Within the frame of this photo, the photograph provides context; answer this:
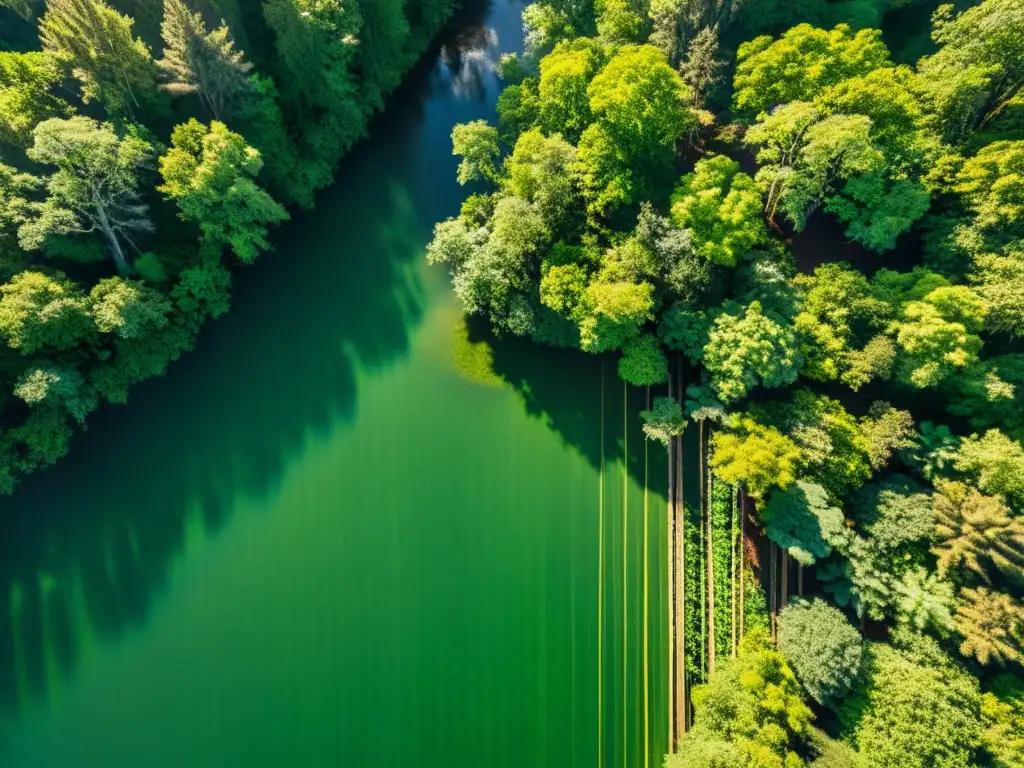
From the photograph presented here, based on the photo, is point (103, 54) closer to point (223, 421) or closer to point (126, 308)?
point (126, 308)

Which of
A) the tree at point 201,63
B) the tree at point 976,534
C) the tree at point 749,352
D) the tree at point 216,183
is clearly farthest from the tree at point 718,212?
the tree at point 201,63

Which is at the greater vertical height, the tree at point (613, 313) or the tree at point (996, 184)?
the tree at point (996, 184)

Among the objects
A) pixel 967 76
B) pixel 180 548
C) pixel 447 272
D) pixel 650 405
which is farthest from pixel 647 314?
pixel 180 548

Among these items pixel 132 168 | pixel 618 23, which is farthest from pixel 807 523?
pixel 132 168

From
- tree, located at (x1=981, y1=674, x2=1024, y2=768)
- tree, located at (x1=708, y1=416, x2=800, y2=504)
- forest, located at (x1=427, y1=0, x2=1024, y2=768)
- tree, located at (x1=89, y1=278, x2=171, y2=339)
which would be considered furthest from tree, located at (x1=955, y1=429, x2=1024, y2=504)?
tree, located at (x1=89, y1=278, x2=171, y2=339)

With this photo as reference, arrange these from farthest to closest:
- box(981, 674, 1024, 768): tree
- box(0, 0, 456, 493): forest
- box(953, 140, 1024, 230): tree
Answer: box(953, 140, 1024, 230): tree → box(0, 0, 456, 493): forest → box(981, 674, 1024, 768): tree

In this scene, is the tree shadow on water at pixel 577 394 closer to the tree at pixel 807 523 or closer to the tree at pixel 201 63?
the tree at pixel 807 523

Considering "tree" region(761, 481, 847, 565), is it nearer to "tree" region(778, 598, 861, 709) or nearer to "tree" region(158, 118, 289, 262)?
"tree" region(778, 598, 861, 709)

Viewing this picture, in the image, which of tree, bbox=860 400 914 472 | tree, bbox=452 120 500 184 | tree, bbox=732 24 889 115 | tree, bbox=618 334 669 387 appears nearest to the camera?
tree, bbox=860 400 914 472
